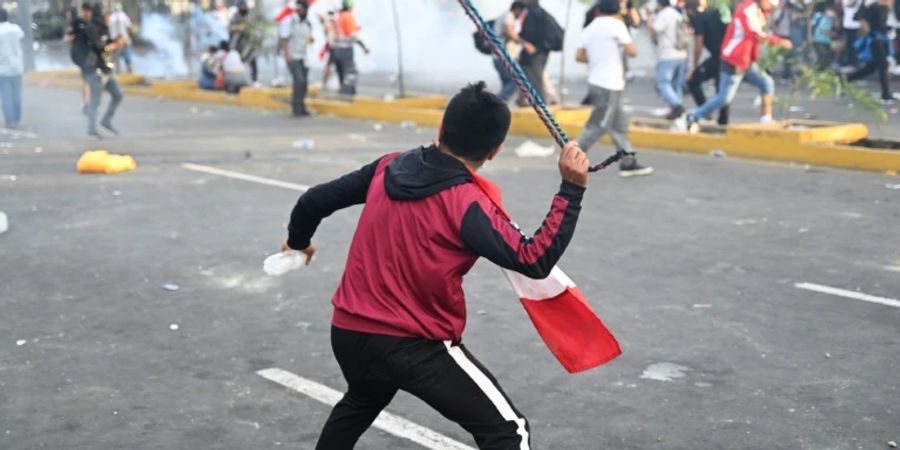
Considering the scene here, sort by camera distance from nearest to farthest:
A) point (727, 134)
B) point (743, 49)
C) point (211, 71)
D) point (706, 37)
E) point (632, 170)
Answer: point (632, 170), point (743, 49), point (727, 134), point (706, 37), point (211, 71)

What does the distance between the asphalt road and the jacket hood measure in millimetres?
1701

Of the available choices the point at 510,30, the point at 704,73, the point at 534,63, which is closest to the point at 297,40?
the point at 510,30

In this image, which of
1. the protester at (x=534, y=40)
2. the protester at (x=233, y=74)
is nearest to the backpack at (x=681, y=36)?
the protester at (x=534, y=40)

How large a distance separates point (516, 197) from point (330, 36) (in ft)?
35.1

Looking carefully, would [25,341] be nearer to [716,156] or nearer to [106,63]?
[716,156]

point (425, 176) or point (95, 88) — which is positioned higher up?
point (425, 176)

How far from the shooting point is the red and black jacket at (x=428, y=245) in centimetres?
331

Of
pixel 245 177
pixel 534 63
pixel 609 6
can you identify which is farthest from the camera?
pixel 534 63

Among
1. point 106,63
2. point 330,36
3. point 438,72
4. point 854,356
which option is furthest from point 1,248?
point 438,72

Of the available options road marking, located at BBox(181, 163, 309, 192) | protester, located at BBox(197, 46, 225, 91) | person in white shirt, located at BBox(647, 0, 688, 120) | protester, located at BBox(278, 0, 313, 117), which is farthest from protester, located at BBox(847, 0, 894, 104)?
protester, located at BBox(197, 46, 225, 91)

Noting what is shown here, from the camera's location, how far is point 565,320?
3.54 m

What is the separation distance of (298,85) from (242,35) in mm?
5645

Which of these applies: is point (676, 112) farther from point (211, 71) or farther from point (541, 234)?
point (541, 234)

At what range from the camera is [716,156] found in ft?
43.7
